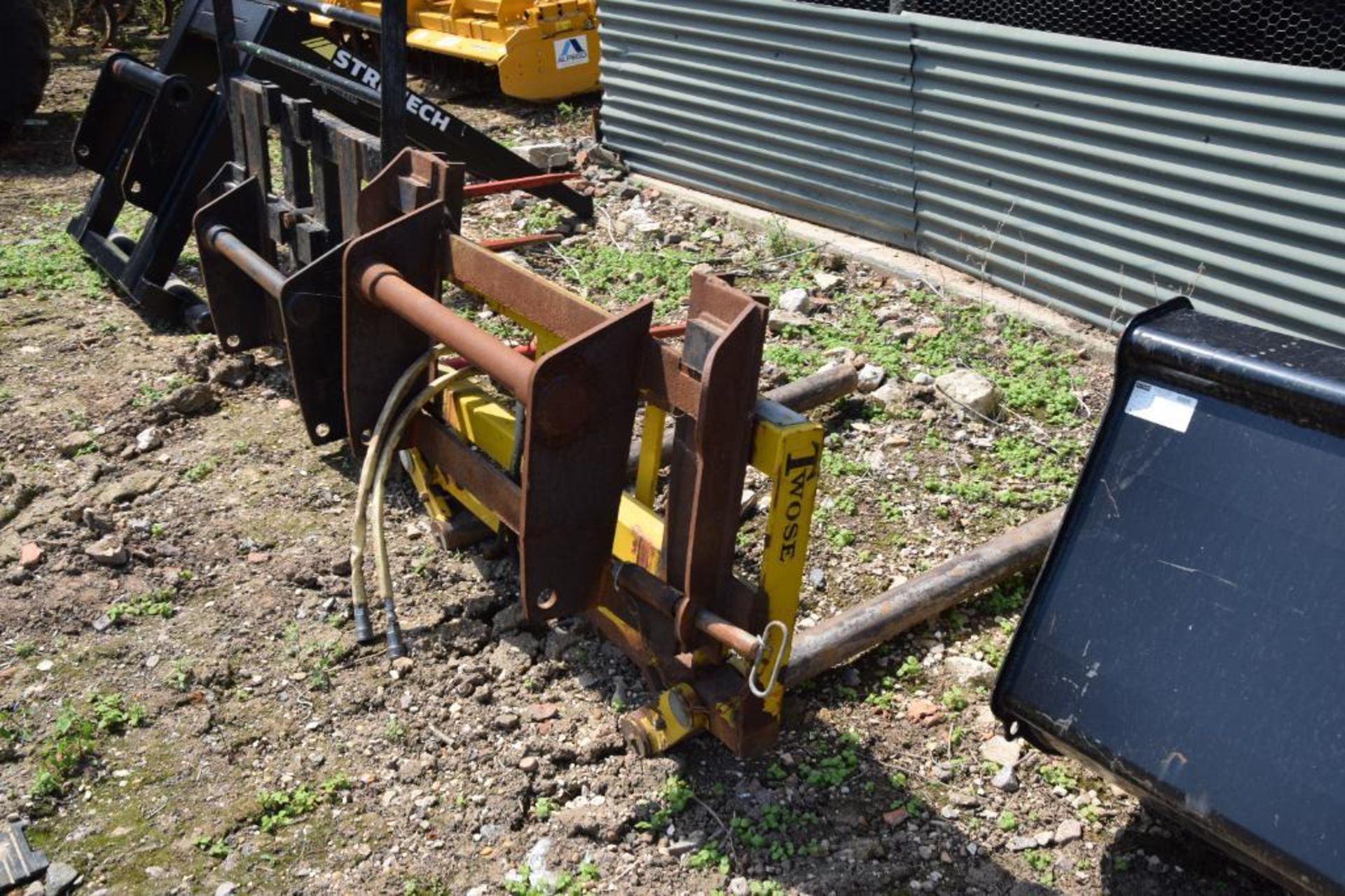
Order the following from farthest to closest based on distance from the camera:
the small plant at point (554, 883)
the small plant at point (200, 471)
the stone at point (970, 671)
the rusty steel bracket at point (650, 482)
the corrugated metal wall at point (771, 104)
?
1. the corrugated metal wall at point (771, 104)
2. the small plant at point (200, 471)
3. the stone at point (970, 671)
4. the small plant at point (554, 883)
5. the rusty steel bracket at point (650, 482)

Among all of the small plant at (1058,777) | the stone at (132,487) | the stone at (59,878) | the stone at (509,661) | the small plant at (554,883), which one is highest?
the small plant at (1058,777)

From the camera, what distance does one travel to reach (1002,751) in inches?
132

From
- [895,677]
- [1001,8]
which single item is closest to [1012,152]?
[1001,8]

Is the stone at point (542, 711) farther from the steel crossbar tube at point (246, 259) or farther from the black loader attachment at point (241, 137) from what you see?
the black loader attachment at point (241, 137)

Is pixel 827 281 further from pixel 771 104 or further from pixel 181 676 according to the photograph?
pixel 181 676

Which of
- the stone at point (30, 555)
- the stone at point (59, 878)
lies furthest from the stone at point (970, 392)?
the stone at point (59, 878)

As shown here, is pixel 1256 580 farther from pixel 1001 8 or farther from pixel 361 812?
pixel 1001 8

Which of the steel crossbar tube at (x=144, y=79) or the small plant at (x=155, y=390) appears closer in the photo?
the small plant at (x=155, y=390)

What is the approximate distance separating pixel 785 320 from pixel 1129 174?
1.55m

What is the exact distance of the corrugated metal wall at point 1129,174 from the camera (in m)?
4.88

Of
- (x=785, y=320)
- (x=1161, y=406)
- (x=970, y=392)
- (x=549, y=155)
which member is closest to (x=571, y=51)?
(x=549, y=155)

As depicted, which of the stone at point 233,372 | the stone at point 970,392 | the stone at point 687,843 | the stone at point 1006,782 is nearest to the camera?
the stone at point 687,843

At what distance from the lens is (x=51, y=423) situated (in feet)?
16.6

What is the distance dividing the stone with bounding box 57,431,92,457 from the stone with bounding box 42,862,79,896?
218 cm
